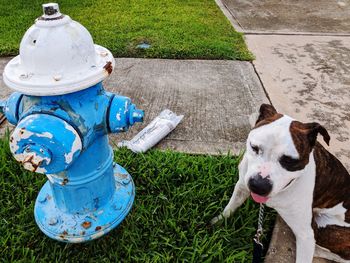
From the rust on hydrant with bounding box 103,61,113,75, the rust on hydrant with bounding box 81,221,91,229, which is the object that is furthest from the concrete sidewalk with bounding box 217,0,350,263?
the rust on hydrant with bounding box 103,61,113,75

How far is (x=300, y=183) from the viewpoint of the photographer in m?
1.68

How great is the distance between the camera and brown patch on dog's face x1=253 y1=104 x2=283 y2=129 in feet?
5.46

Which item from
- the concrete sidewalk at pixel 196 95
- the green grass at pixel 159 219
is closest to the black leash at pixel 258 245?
the green grass at pixel 159 219

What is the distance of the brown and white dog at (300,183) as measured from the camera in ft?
5.04

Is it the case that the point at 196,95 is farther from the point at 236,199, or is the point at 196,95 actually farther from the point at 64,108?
the point at 64,108

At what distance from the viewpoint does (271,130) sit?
1559 mm

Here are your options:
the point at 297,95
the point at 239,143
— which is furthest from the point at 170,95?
the point at 297,95

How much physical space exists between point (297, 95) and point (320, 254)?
1752mm

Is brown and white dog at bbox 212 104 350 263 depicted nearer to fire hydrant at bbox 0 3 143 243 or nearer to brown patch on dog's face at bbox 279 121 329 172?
brown patch on dog's face at bbox 279 121 329 172

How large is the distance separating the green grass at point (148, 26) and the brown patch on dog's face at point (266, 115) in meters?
2.37

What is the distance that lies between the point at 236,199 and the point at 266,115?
573 millimetres

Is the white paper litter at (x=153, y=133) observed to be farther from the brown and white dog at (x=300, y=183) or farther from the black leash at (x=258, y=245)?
the black leash at (x=258, y=245)

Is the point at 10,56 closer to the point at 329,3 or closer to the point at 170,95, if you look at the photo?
the point at 170,95

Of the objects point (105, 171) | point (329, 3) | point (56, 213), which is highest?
point (105, 171)
